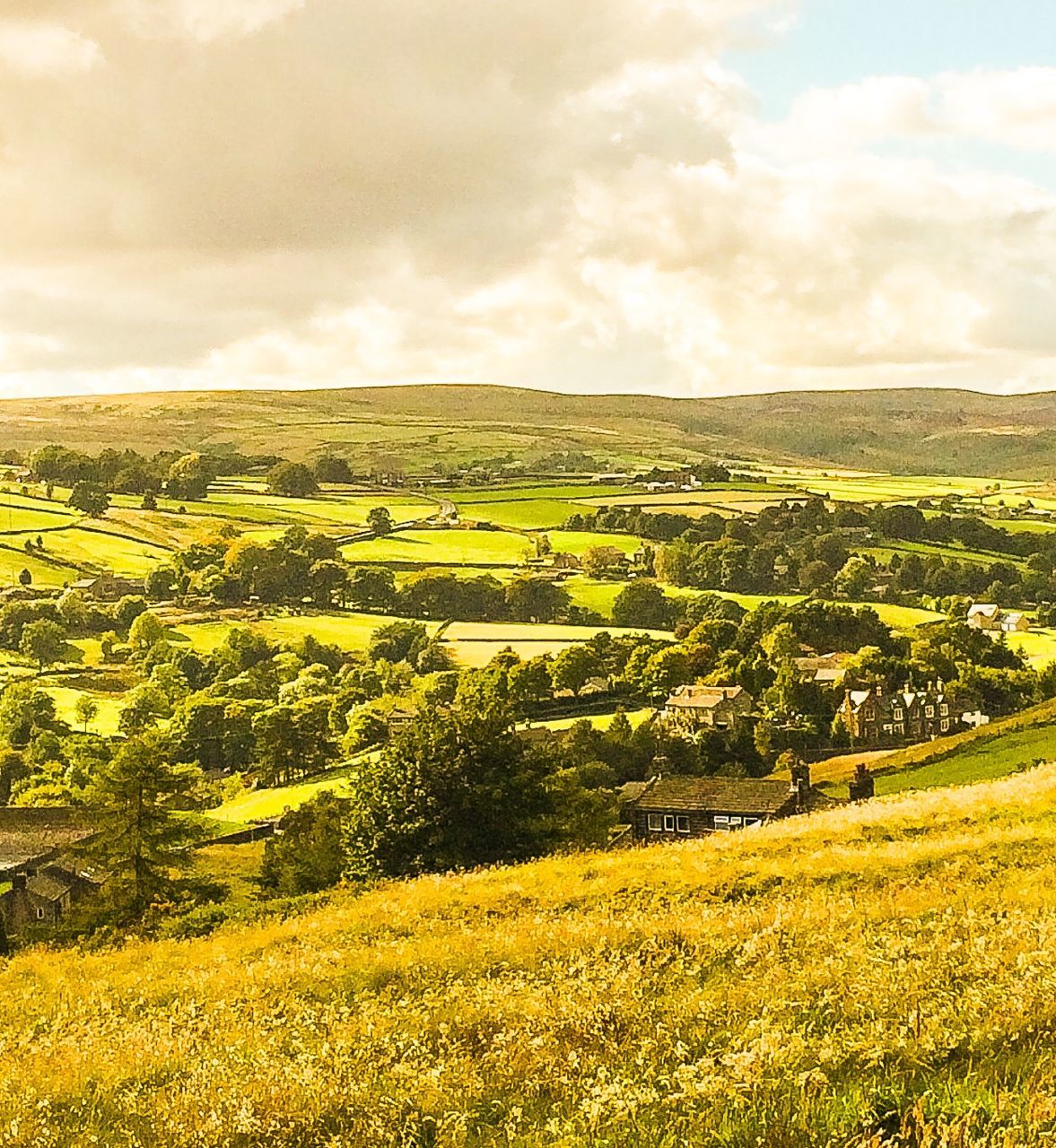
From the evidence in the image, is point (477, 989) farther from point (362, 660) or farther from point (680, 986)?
point (362, 660)

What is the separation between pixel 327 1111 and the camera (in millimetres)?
7047

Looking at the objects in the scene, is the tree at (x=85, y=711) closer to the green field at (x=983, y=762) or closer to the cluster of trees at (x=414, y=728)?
the cluster of trees at (x=414, y=728)

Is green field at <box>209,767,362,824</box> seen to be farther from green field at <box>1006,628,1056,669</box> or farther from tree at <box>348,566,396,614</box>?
green field at <box>1006,628,1056,669</box>

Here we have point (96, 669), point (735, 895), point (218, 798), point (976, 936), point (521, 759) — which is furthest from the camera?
point (96, 669)

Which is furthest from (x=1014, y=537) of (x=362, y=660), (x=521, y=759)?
(x=521, y=759)

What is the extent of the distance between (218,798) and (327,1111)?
93.1 metres

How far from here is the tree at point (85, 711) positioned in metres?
108

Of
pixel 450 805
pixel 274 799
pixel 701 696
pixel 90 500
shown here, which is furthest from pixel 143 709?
pixel 450 805

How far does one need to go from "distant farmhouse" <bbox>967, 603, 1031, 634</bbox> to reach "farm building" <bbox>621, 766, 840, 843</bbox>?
66.6 metres

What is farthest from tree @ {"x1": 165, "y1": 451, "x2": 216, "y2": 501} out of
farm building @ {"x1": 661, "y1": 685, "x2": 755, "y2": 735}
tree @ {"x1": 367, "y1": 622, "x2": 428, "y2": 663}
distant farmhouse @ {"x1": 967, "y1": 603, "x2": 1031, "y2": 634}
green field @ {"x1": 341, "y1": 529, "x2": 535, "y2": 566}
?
distant farmhouse @ {"x1": 967, "y1": 603, "x2": 1031, "y2": 634}

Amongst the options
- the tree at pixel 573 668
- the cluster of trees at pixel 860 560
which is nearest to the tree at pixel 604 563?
Result: the cluster of trees at pixel 860 560

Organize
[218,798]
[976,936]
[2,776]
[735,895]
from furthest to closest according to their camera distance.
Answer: [2,776] < [218,798] < [735,895] < [976,936]

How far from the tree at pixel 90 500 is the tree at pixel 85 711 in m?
62.9

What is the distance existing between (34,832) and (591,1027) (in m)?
79.7
